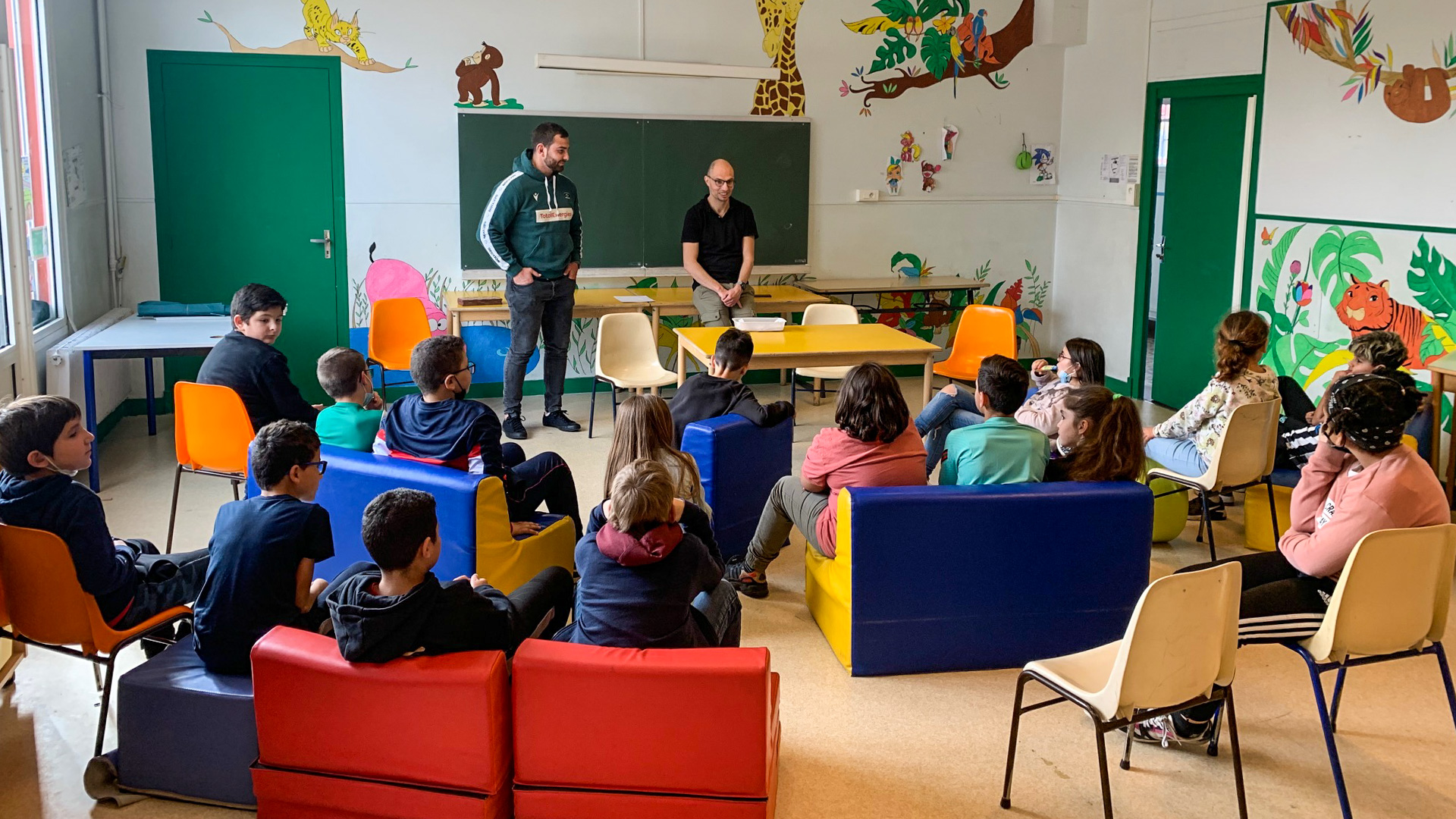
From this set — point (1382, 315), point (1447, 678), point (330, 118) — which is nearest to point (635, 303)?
point (330, 118)

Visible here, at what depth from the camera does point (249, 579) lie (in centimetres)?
281

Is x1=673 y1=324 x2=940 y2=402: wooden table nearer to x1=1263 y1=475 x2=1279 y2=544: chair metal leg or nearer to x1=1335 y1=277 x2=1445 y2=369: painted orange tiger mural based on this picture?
x1=1263 y1=475 x2=1279 y2=544: chair metal leg

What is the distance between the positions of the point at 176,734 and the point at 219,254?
199 inches

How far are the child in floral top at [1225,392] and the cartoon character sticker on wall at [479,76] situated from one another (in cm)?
464

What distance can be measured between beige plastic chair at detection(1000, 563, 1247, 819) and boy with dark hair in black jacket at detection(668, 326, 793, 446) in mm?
1963

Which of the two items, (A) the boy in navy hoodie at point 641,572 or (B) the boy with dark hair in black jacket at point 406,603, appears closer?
(B) the boy with dark hair in black jacket at point 406,603

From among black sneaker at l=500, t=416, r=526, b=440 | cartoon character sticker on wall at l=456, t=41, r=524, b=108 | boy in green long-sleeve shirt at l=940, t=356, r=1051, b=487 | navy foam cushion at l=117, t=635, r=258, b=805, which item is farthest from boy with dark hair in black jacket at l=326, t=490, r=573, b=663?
cartoon character sticker on wall at l=456, t=41, r=524, b=108

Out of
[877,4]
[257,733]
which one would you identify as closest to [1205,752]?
[257,733]

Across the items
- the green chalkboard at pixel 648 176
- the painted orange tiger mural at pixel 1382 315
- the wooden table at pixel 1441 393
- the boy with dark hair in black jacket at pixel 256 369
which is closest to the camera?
the boy with dark hair in black jacket at pixel 256 369

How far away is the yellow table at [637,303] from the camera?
707 centimetres

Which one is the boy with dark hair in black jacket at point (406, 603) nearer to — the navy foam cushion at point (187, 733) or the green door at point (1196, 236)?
the navy foam cushion at point (187, 733)

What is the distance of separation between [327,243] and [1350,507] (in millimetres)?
6108

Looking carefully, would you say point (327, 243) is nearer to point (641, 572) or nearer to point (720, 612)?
point (720, 612)

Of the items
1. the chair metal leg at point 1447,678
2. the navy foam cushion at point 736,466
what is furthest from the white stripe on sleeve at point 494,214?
the chair metal leg at point 1447,678
